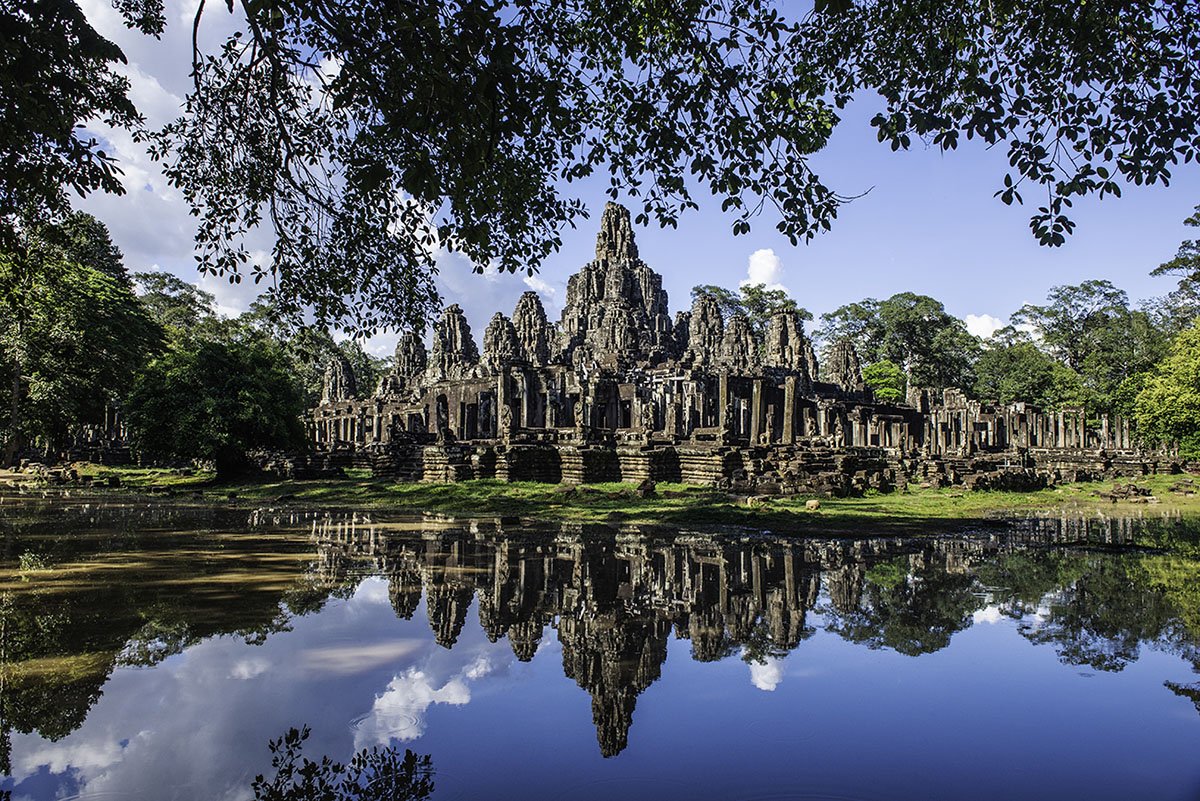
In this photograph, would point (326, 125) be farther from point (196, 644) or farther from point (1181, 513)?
point (1181, 513)

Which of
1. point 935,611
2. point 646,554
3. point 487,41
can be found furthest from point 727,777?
point 646,554

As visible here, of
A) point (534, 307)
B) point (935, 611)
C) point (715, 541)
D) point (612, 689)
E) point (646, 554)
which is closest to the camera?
point (612, 689)

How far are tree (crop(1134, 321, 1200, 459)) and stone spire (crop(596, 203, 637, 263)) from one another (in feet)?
122

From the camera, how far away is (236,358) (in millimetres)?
25984

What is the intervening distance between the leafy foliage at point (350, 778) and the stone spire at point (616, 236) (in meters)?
55.9

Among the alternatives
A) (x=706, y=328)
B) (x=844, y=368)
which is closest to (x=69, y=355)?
(x=706, y=328)

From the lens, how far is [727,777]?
325cm

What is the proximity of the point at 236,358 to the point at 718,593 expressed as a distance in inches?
966

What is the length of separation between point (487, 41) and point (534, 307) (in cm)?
5116

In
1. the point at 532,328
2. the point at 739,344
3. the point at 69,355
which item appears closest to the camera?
the point at 69,355

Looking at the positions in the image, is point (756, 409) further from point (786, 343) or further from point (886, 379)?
point (886, 379)

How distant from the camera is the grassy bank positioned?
1421 cm

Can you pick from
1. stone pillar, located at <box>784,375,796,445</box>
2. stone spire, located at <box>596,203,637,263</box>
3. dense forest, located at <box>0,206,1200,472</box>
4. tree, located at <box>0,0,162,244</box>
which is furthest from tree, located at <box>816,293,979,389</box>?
tree, located at <box>0,0,162,244</box>

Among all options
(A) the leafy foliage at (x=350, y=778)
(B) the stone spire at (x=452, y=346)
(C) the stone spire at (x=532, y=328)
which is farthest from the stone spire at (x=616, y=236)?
(A) the leafy foliage at (x=350, y=778)
